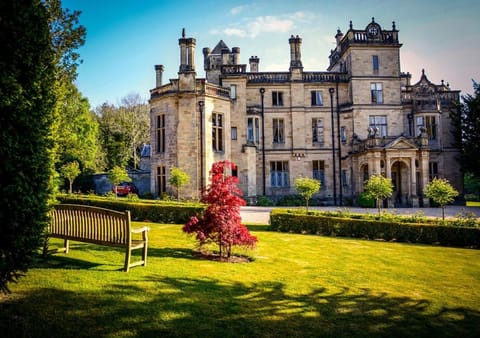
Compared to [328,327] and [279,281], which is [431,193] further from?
[328,327]

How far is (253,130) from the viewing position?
2752cm

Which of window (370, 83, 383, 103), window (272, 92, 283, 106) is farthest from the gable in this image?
window (272, 92, 283, 106)

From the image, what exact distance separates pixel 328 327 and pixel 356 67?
27.9 meters

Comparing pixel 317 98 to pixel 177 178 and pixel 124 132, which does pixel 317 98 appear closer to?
pixel 177 178

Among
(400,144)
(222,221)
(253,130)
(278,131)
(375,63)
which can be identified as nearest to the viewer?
(222,221)

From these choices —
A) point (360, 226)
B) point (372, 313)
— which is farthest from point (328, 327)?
point (360, 226)

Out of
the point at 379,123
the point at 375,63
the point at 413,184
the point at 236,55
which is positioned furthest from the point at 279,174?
the point at 375,63

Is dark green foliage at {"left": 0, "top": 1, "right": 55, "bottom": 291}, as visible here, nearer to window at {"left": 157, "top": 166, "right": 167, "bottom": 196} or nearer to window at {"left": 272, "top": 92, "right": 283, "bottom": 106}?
window at {"left": 157, "top": 166, "right": 167, "bottom": 196}

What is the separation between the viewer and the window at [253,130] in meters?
27.6

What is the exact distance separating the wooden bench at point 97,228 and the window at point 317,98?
986 inches

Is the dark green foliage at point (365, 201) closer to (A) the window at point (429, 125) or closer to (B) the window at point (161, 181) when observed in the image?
(A) the window at point (429, 125)

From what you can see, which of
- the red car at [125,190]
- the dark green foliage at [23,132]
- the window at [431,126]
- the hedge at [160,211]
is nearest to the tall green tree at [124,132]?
the red car at [125,190]

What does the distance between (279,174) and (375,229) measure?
15752mm

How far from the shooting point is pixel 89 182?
32719 millimetres
